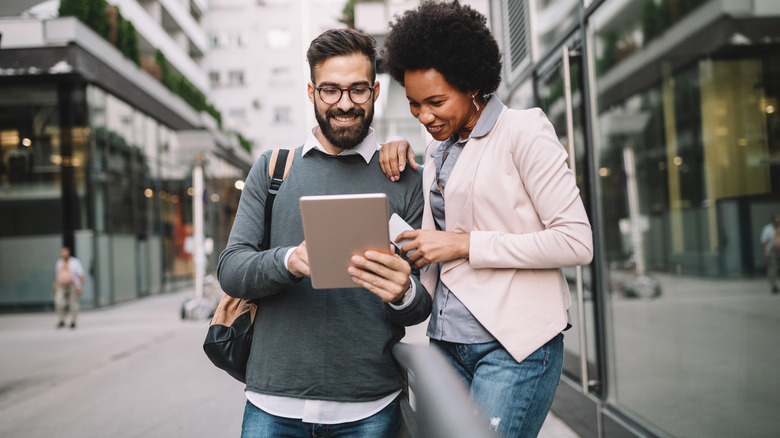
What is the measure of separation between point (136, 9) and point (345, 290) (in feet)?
73.2

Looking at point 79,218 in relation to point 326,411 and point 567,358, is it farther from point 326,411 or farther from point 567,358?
point 326,411

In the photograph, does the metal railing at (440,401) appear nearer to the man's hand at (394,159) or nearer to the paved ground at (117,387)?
the man's hand at (394,159)

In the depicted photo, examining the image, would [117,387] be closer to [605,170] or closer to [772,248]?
[605,170]

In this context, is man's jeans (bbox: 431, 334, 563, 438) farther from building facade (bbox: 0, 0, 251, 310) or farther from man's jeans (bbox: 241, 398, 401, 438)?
building facade (bbox: 0, 0, 251, 310)

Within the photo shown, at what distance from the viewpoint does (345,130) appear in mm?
1818

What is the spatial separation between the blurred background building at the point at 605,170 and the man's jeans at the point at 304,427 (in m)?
2.29

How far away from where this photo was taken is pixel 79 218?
16.0 m

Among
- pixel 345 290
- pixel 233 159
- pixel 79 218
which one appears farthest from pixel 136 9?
pixel 345 290

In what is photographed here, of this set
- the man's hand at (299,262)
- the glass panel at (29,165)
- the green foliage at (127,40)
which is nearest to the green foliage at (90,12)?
the green foliage at (127,40)

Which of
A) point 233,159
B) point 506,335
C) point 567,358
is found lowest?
point 567,358

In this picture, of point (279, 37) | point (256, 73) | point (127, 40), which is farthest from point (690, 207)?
point (279, 37)

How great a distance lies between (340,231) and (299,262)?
9.1 inches

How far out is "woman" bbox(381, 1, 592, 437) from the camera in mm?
1581

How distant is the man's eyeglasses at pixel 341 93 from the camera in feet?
5.91
